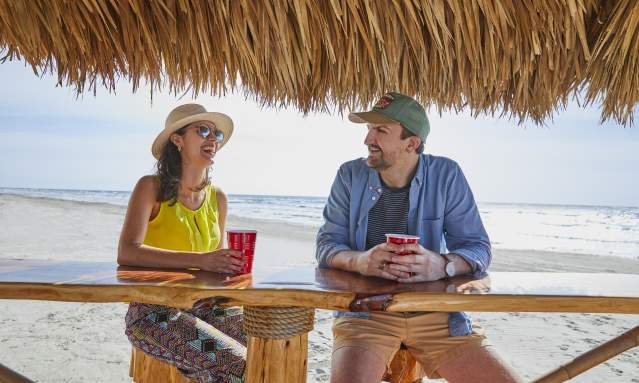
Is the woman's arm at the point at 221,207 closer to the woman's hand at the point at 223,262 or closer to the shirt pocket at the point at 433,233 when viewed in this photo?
the woman's hand at the point at 223,262

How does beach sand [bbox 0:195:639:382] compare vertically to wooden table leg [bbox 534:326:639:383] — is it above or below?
below

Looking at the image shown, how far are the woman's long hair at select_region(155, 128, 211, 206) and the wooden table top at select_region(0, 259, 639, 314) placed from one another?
45cm

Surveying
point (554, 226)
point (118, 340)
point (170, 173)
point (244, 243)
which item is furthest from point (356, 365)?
point (554, 226)

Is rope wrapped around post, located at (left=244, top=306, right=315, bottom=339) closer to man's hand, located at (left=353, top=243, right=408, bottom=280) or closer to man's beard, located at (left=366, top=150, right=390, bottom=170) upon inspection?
man's hand, located at (left=353, top=243, right=408, bottom=280)

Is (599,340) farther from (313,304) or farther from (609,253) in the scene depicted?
(609,253)

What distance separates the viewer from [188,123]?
7.71ft

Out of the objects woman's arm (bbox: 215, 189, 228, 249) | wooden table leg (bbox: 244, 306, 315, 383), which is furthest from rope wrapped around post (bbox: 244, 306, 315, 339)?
woman's arm (bbox: 215, 189, 228, 249)

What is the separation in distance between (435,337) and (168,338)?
0.98 meters

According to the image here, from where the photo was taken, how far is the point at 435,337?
1.95 m

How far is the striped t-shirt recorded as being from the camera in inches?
87.3

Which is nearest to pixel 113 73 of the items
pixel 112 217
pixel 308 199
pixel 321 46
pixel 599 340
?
pixel 321 46

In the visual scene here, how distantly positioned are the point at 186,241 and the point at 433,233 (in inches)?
41.4

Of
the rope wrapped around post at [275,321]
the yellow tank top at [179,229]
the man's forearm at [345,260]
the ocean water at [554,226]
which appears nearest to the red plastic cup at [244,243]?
the rope wrapped around post at [275,321]

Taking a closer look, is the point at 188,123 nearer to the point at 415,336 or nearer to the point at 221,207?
the point at 221,207
